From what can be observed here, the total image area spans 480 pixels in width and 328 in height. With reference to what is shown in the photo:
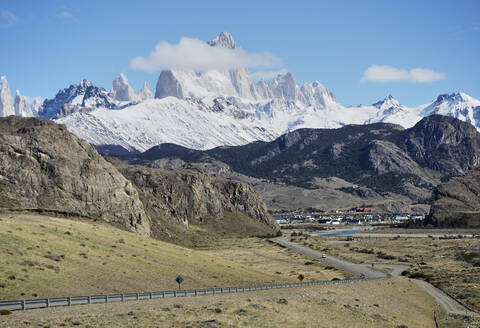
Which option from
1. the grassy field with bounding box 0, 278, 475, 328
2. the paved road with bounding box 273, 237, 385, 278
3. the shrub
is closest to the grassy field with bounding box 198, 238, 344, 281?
the paved road with bounding box 273, 237, 385, 278

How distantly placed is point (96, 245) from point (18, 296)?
1033 inches

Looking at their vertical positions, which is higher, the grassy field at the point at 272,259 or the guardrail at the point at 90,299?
the guardrail at the point at 90,299

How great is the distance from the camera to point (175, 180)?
197750mm

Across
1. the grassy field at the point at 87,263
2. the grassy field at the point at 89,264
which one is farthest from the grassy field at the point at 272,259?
the grassy field at the point at 87,263

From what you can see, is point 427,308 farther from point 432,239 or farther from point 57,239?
point 432,239

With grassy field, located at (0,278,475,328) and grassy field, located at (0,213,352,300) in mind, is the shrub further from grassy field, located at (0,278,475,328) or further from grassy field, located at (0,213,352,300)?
grassy field, located at (0,213,352,300)

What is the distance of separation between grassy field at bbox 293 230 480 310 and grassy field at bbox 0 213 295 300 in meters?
25.1

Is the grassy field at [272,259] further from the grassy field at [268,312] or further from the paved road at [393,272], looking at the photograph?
the grassy field at [268,312]

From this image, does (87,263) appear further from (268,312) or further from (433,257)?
(433,257)

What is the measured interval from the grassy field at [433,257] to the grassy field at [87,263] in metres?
25.1

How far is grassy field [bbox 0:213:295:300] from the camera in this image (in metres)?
55.0

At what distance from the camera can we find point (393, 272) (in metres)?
112

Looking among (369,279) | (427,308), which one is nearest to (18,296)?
(427,308)

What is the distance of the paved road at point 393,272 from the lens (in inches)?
2806
